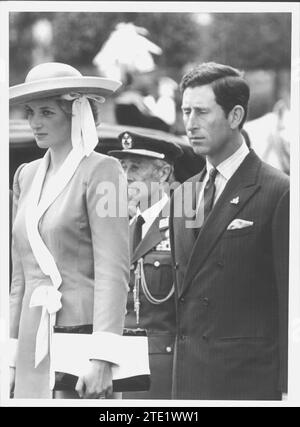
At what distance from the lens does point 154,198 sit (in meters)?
3.86

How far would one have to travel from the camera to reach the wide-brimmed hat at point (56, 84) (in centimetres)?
375

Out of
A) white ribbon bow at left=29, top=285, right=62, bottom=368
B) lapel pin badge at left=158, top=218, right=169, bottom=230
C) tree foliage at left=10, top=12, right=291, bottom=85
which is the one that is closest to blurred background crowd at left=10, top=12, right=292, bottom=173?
tree foliage at left=10, top=12, right=291, bottom=85

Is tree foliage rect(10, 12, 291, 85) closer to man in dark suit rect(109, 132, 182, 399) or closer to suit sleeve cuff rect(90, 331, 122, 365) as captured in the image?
man in dark suit rect(109, 132, 182, 399)

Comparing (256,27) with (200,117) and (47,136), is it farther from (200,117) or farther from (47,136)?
(47,136)

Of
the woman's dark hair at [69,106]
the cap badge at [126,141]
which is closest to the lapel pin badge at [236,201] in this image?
the cap badge at [126,141]

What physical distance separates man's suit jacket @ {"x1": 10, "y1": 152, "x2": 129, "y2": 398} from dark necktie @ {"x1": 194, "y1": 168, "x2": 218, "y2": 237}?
373 millimetres

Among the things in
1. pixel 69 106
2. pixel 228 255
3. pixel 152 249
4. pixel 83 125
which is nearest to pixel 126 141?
pixel 83 125

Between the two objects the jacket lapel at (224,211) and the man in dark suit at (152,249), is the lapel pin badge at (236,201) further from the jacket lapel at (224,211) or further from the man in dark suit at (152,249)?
the man in dark suit at (152,249)

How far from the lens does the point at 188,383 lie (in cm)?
385

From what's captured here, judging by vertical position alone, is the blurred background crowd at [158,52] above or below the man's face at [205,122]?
above

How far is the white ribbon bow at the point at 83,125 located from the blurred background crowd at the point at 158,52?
0.32ft

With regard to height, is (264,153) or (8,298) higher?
(264,153)

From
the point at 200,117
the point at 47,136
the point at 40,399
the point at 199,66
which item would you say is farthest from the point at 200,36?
the point at 40,399

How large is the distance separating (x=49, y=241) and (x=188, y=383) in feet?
3.34
